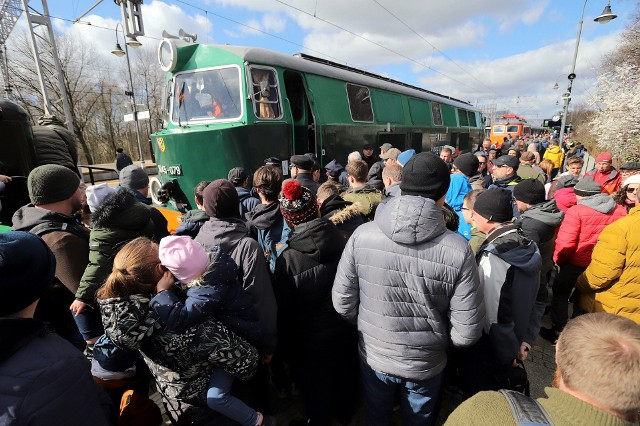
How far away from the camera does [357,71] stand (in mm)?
8578

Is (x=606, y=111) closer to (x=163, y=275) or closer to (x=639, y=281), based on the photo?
(x=639, y=281)

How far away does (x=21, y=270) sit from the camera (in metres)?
1.16

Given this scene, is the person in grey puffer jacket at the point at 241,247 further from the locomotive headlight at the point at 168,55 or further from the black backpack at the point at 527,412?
the locomotive headlight at the point at 168,55

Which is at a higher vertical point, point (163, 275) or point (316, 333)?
point (163, 275)

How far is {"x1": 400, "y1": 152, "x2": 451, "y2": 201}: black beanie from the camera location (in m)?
1.97

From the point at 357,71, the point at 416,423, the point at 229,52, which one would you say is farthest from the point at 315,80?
the point at 416,423

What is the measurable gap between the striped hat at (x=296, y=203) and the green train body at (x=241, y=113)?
119 inches

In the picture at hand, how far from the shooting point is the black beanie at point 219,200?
7.27 ft

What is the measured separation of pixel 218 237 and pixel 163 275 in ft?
1.65

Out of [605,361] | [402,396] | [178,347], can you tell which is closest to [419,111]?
[402,396]

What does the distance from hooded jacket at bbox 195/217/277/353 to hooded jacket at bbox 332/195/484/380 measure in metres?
0.48

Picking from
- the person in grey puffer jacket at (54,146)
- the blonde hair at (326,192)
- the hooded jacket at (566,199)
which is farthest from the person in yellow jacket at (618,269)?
the person in grey puffer jacket at (54,146)

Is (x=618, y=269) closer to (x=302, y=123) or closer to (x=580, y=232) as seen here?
(x=580, y=232)

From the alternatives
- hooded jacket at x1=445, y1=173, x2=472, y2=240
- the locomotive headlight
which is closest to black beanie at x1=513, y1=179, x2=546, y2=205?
hooded jacket at x1=445, y1=173, x2=472, y2=240
